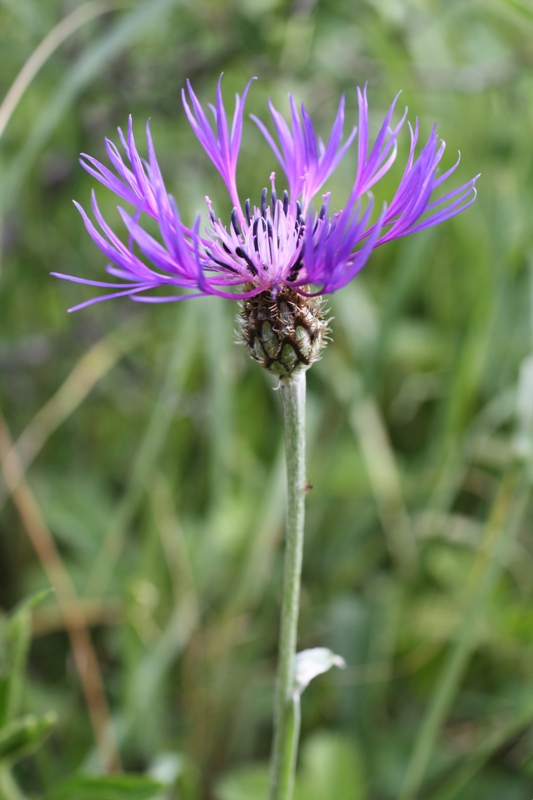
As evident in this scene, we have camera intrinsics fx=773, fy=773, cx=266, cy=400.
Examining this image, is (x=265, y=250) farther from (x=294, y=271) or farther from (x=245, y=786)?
(x=245, y=786)

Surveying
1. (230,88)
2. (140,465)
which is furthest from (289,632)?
(230,88)

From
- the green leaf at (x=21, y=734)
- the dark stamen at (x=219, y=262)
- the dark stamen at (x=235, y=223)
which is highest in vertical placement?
the dark stamen at (x=235, y=223)

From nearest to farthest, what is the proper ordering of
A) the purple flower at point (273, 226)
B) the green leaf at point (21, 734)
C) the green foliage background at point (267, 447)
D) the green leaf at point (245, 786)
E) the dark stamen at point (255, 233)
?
1. the purple flower at point (273, 226)
2. the dark stamen at point (255, 233)
3. the green leaf at point (21, 734)
4. the green leaf at point (245, 786)
5. the green foliage background at point (267, 447)

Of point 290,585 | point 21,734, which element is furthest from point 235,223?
point 21,734

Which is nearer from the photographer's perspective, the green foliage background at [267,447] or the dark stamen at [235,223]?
the dark stamen at [235,223]

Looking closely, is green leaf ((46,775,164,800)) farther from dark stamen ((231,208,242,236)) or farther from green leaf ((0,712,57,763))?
dark stamen ((231,208,242,236))

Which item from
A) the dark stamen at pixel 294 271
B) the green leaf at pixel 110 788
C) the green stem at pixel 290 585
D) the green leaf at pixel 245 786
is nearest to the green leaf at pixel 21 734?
the green leaf at pixel 110 788

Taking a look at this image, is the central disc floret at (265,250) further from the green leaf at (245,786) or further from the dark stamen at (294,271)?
the green leaf at (245,786)

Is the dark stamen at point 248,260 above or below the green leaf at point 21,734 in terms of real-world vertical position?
above

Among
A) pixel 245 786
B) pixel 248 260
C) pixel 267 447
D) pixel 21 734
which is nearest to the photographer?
pixel 248 260
